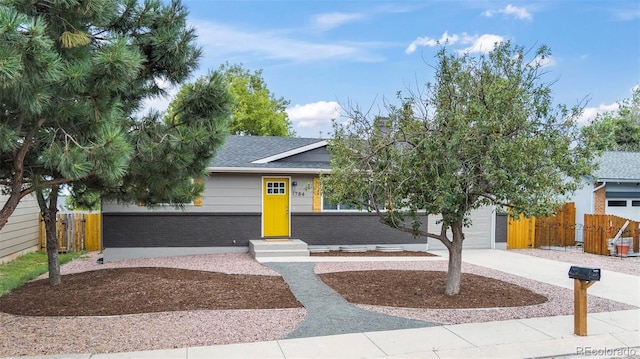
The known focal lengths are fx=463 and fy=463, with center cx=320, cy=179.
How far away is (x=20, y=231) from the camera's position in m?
13.1

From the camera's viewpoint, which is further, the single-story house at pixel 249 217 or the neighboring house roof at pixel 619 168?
the neighboring house roof at pixel 619 168

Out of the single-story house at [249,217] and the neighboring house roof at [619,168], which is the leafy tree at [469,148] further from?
the neighboring house roof at [619,168]

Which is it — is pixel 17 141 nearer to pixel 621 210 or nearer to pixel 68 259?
pixel 68 259

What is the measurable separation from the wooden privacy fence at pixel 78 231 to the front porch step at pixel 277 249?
216 inches

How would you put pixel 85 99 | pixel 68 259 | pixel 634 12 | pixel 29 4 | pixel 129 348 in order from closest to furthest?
pixel 29 4 < pixel 85 99 < pixel 129 348 < pixel 634 12 < pixel 68 259

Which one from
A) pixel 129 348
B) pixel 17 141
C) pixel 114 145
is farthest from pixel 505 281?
pixel 17 141

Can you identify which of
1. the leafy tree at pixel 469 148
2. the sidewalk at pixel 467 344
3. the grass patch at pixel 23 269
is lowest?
the grass patch at pixel 23 269

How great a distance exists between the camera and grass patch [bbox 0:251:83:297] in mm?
8664

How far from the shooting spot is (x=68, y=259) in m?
12.0

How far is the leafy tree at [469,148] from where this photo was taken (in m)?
6.39

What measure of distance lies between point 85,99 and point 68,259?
355 inches

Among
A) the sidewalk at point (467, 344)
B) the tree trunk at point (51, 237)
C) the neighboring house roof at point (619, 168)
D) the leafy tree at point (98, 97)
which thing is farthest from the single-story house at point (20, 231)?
the neighboring house roof at point (619, 168)

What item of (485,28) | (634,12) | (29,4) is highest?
(634,12)

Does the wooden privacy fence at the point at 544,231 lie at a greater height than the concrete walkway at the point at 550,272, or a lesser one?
greater
